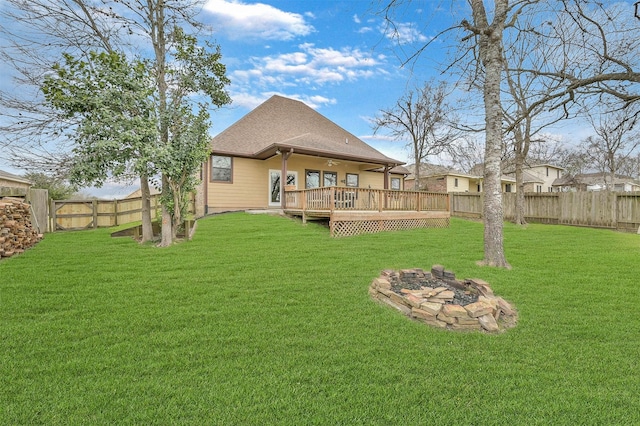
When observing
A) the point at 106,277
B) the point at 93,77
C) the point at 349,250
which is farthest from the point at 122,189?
the point at 349,250

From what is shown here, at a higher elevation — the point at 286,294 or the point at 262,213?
the point at 262,213

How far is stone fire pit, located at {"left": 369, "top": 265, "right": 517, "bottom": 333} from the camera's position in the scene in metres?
3.32

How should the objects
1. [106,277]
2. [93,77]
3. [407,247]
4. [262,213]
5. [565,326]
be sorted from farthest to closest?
[262,213], [407,247], [93,77], [106,277], [565,326]

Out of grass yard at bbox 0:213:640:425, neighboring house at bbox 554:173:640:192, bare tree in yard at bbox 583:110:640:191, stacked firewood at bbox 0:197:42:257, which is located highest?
bare tree in yard at bbox 583:110:640:191

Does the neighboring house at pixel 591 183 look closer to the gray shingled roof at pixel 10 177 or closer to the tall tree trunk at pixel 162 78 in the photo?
the tall tree trunk at pixel 162 78

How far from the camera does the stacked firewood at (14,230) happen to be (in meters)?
6.34

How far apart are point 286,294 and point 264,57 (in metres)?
11.9

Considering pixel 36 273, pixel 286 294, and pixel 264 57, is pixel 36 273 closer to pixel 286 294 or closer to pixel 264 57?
pixel 286 294

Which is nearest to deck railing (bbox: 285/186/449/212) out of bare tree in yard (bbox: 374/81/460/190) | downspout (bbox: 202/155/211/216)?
downspout (bbox: 202/155/211/216)

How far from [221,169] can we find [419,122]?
13.0m

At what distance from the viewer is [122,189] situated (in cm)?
874

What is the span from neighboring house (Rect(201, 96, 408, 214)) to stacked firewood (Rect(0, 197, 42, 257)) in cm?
607

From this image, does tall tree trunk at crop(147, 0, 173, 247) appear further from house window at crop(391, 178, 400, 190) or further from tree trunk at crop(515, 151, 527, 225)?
house window at crop(391, 178, 400, 190)

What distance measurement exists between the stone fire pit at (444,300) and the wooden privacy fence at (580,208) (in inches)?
496
